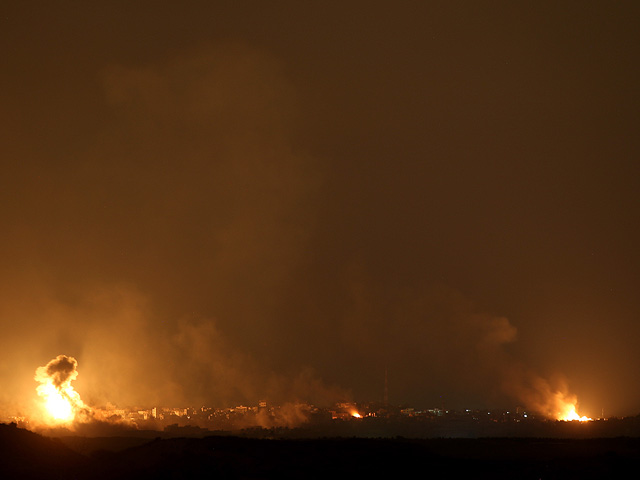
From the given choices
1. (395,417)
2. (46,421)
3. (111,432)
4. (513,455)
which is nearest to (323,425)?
(395,417)

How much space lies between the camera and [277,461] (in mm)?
37812

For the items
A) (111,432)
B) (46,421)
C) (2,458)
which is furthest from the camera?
(111,432)

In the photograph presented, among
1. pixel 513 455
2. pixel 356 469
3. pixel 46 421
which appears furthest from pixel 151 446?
pixel 46 421

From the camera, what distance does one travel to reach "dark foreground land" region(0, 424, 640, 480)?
33.5 m

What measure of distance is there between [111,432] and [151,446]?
3976 cm

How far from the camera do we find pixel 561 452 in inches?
1698

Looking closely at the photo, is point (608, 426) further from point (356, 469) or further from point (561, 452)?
point (356, 469)

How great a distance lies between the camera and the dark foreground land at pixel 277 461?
33.5 metres

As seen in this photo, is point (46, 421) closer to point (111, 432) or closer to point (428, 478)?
point (111, 432)

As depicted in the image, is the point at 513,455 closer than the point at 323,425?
Yes

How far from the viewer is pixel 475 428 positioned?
3976 inches

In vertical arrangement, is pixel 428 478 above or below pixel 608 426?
below

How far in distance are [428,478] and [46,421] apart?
4969 centimetres

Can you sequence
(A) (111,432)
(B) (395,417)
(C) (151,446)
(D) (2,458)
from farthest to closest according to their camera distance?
(B) (395,417)
(A) (111,432)
(C) (151,446)
(D) (2,458)
